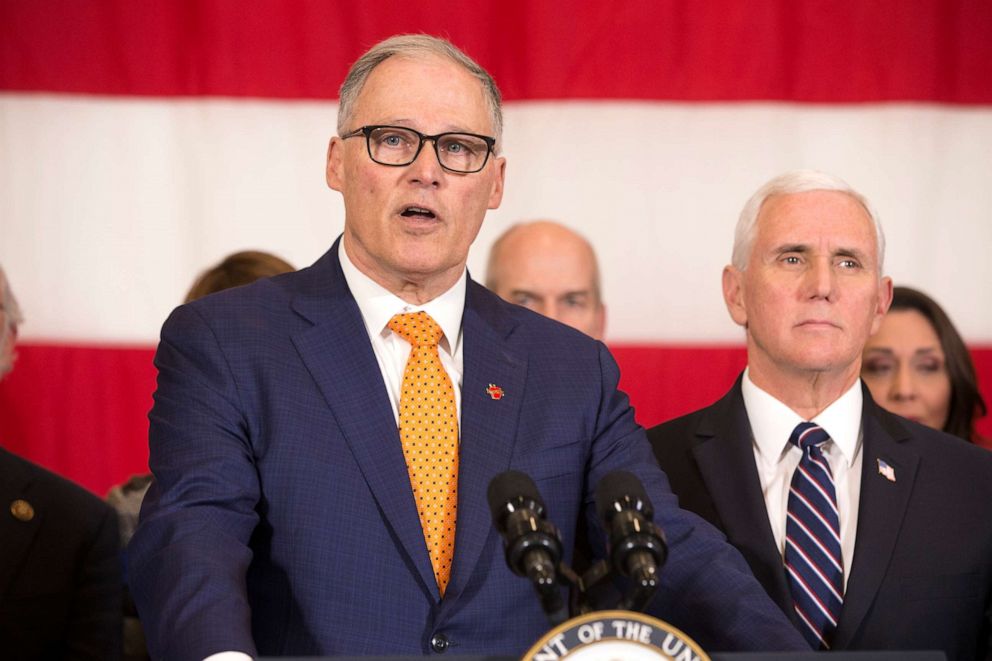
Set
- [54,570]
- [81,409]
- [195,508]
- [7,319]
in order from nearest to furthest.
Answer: [195,508] < [54,570] < [7,319] < [81,409]

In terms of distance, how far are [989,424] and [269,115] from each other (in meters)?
2.24

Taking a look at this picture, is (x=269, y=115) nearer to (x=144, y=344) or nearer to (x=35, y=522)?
(x=144, y=344)

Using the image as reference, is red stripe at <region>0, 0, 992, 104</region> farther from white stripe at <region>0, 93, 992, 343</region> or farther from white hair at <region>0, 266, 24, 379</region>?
white hair at <region>0, 266, 24, 379</region>

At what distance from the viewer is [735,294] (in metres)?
2.51

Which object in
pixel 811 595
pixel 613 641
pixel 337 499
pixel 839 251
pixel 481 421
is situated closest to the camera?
pixel 613 641

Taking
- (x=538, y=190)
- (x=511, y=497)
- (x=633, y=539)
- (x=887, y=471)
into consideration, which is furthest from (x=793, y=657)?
(x=538, y=190)

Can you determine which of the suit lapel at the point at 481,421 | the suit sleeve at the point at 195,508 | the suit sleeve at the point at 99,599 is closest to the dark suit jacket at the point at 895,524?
the suit lapel at the point at 481,421

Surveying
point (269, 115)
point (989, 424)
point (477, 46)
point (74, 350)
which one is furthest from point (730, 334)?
point (74, 350)

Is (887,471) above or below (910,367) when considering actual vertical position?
below

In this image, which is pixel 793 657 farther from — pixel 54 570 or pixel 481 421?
pixel 54 570

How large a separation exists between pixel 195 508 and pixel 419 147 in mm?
600

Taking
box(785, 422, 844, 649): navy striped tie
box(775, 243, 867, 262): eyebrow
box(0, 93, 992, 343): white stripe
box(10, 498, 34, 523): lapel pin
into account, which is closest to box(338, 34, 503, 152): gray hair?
box(775, 243, 867, 262): eyebrow

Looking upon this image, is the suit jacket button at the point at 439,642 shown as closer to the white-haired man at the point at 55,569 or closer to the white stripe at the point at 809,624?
the white stripe at the point at 809,624

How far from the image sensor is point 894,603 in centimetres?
210
